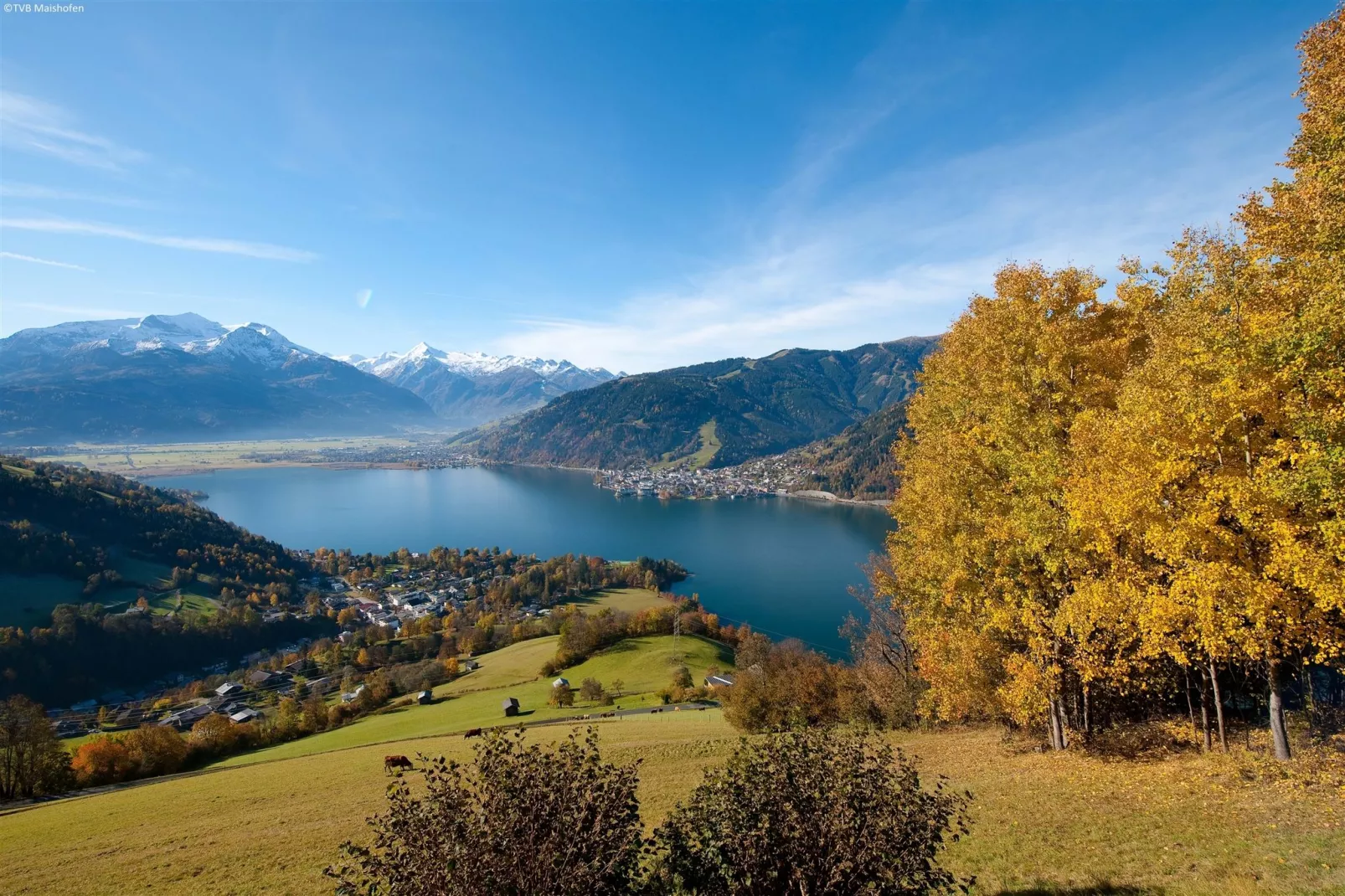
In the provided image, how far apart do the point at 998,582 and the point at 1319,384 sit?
6724mm

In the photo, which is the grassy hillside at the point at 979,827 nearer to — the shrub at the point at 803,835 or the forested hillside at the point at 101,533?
the shrub at the point at 803,835

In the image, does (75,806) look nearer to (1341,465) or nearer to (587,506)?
(1341,465)

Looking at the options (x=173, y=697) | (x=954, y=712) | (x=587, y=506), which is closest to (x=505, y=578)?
(x=173, y=697)

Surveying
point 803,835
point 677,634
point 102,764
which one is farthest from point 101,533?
point 803,835

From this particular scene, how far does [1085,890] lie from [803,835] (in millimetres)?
5669

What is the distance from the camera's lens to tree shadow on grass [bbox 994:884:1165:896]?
7.63 metres

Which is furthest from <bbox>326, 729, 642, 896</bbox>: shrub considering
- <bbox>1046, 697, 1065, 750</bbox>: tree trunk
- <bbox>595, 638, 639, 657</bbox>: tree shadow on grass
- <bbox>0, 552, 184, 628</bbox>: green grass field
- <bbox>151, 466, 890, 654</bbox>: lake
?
<bbox>0, 552, 184, 628</bbox>: green grass field

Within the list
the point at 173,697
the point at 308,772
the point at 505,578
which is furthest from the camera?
the point at 505,578

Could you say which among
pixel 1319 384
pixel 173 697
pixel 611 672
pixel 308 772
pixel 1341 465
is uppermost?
pixel 1319 384

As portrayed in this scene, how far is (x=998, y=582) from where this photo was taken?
13531mm

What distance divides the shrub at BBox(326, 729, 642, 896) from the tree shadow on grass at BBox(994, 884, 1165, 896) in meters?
6.34

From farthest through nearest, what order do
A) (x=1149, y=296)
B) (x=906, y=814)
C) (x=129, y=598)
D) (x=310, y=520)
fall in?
(x=310, y=520) < (x=129, y=598) < (x=1149, y=296) < (x=906, y=814)

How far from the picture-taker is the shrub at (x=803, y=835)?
5.24 meters

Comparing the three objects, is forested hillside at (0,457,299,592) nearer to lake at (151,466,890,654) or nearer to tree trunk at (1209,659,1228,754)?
lake at (151,466,890,654)
